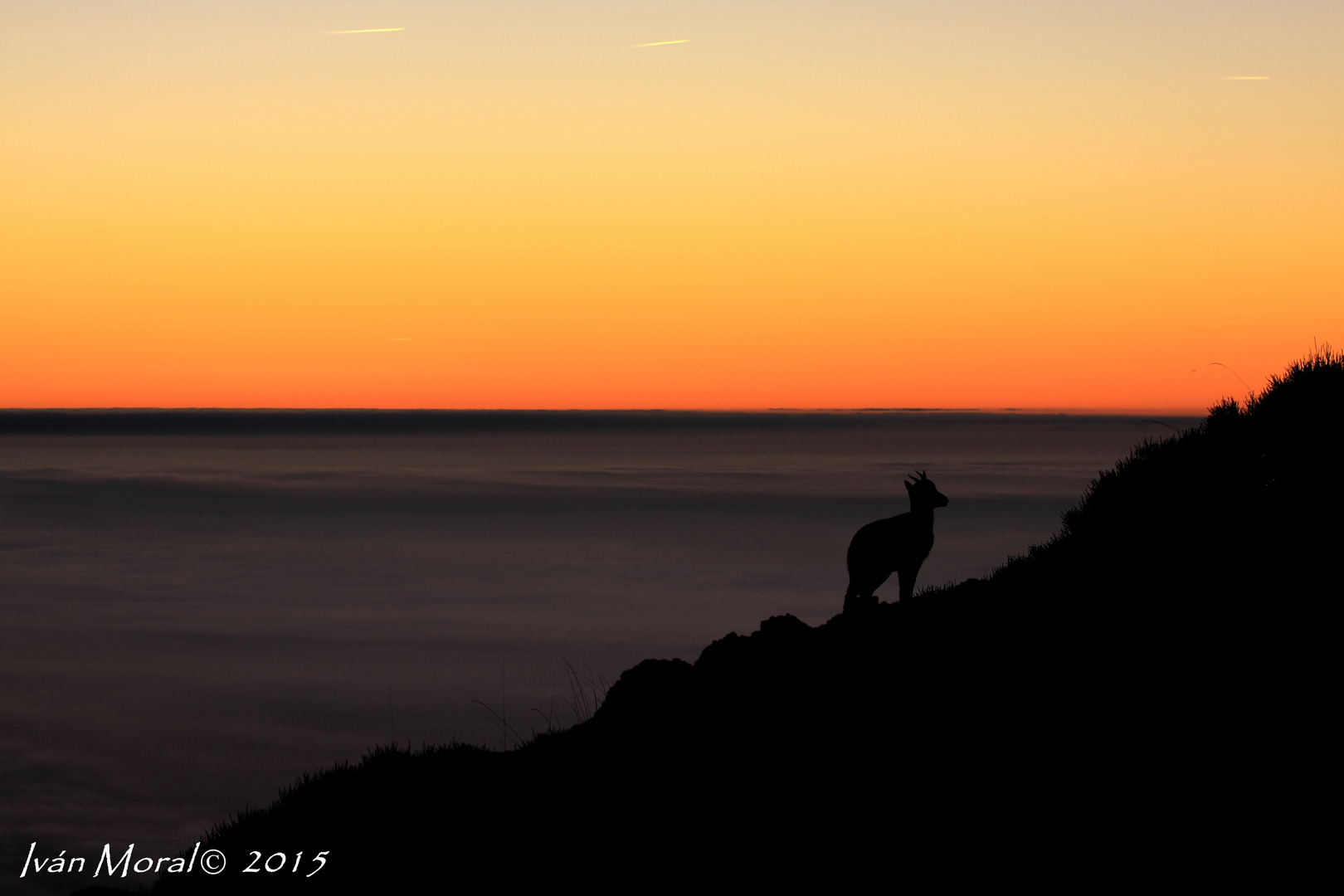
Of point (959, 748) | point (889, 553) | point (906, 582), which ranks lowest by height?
point (959, 748)

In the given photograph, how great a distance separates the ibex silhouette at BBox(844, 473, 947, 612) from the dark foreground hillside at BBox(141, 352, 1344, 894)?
40.7 inches

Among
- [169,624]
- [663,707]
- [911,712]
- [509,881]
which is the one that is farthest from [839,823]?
[169,624]

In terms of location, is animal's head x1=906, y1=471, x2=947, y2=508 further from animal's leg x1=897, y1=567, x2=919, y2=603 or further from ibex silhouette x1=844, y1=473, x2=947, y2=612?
animal's leg x1=897, y1=567, x2=919, y2=603

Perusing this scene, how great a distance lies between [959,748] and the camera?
29.4ft

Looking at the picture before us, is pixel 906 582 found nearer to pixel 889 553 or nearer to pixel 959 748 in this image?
pixel 889 553

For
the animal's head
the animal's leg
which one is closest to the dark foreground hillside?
the animal's leg

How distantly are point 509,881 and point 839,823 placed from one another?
8.21 ft

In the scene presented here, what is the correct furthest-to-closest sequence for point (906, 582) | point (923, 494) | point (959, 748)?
point (923, 494) → point (906, 582) → point (959, 748)

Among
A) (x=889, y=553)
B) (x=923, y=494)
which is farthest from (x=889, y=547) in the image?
(x=923, y=494)

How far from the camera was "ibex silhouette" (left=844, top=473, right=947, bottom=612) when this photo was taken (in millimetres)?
14195

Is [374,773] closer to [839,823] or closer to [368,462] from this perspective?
[839,823]

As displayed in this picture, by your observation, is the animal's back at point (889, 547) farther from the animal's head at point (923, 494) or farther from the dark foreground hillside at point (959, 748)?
the dark foreground hillside at point (959, 748)

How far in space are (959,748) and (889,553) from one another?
210 inches

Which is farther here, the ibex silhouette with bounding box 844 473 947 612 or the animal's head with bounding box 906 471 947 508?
the animal's head with bounding box 906 471 947 508
